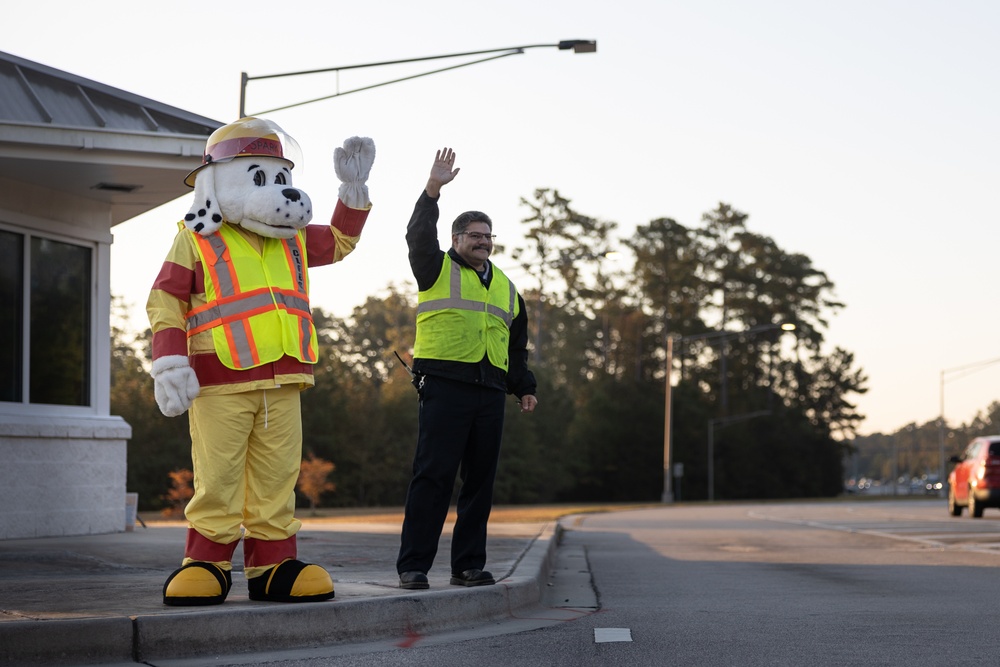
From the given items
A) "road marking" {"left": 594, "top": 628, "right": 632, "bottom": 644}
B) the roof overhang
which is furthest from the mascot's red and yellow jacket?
the roof overhang

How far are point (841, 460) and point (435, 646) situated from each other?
79304 millimetres

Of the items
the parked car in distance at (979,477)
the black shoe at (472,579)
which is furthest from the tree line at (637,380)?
the black shoe at (472,579)

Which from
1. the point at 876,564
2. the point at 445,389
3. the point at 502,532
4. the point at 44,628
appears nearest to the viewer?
the point at 44,628

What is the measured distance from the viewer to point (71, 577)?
7676 mm

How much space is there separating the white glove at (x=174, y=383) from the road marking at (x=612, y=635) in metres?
2.10

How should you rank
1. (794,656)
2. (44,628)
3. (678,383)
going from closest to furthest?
(44,628) → (794,656) → (678,383)

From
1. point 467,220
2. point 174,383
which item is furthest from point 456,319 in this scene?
point 174,383

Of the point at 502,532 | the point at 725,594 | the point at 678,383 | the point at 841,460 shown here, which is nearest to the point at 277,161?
the point at 725,594

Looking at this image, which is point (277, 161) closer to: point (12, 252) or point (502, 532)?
point (12, 252)

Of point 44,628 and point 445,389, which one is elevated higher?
point 445,389

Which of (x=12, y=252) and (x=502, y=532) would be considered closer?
(x=12, y=252)

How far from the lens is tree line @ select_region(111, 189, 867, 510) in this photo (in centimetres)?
6381

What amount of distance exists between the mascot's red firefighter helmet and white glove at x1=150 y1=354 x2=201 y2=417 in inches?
41.8

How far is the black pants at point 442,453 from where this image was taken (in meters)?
7.05
